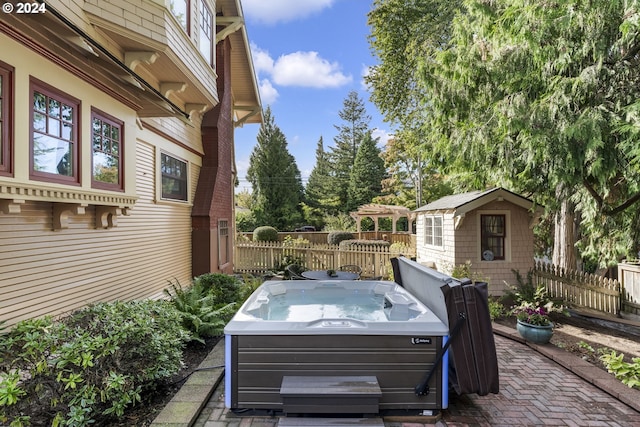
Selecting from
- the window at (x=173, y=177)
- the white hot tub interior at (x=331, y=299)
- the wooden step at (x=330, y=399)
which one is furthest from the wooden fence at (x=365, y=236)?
the wooden step at (x=330, y=399)

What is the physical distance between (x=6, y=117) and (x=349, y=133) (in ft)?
110

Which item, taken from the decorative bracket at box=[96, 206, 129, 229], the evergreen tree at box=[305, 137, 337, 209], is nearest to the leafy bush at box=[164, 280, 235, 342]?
the decorative bracket at box=[96, 206, 129, 229]

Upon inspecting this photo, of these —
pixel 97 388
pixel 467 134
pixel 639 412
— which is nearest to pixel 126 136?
pixel 97 388

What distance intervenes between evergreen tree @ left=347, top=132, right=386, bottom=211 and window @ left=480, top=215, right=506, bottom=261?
21476 millimetres

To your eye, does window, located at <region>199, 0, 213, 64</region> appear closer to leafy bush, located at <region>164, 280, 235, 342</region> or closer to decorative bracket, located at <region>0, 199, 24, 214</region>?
decorative bracket, located at <region>0, 199, 24, 214</region>

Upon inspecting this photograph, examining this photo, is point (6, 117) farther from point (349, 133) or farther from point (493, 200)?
point (349, 133)

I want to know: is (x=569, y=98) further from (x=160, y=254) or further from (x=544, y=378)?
(x=160, y=254)

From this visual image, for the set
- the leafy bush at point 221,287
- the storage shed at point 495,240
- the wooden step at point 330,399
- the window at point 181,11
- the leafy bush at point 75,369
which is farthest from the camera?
the storage shed at point 495,240

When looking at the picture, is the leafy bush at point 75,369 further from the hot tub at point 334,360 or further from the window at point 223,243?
the window at point 223,243

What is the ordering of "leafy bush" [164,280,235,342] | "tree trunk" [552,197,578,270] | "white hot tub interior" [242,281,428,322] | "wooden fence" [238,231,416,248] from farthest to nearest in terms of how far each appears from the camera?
"wooden fence" [238,231,416,248] → "tree trunk" [552,197,578,270] → "white hot tub interior" [242,281,428,322] → "leafy bush" [164,280,235,342]

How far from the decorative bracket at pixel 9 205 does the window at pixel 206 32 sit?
4.24 meters

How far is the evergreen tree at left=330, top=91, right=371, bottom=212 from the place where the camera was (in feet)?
108

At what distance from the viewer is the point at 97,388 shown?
7.61 feet

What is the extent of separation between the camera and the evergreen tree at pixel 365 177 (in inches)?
1137
